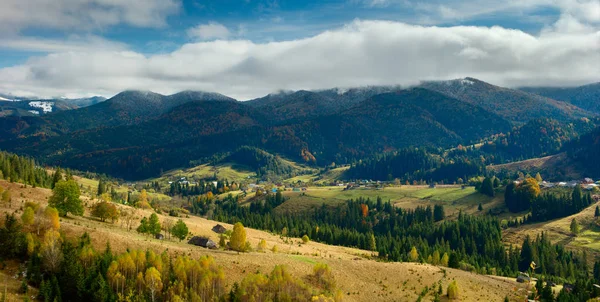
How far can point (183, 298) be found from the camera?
8788cm

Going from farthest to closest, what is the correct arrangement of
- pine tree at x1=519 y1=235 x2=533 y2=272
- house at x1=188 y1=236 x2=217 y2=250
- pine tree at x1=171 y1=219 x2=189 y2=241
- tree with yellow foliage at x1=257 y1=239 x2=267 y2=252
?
1. pine tree at x1=519 y1=235 x2=533 y2=272
2. tree with yellow foliage at x1=257 y1=239 x2=267 y2=252
3. pine tree at x1=171 y1=219 x2=189 y2=241
4. house at x1=188 y1=236 x2=217 y2=250

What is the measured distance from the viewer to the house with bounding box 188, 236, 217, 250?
117625mm

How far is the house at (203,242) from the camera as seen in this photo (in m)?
118

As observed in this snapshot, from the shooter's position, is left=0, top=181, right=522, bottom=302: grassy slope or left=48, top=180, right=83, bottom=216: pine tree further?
left=48, top=180, right=83, bottom=216: pine tree

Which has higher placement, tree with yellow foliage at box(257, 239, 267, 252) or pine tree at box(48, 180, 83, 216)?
pine tree at box(48, 180, 83, 216)

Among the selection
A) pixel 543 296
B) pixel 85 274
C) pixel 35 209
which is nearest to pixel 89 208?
pixel 35 209

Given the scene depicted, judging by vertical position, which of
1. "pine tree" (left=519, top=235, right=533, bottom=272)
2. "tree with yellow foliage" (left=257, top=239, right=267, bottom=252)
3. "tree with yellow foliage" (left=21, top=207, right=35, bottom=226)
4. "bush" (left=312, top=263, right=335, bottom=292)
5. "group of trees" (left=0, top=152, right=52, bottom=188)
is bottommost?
"pine tree" (left=519, top=235, right=533, bottom=272)

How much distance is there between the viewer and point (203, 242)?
390 feet

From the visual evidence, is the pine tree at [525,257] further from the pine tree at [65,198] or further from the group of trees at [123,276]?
the pine tree at [65,198]

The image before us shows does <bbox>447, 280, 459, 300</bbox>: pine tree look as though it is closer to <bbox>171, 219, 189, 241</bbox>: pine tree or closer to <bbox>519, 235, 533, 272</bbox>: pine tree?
<bbox>171, 219, 189, 241</bbox>: pine tree

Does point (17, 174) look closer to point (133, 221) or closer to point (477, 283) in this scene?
point (133, 221)

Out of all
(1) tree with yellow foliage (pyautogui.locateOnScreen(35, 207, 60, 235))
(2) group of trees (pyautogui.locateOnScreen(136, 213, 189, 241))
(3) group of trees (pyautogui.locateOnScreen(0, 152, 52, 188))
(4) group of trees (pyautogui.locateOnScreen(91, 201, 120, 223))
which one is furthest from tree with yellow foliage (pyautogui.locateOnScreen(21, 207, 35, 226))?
(3) group of trees (pyautogui.locateOnScreen(0, 152, 52, 188))

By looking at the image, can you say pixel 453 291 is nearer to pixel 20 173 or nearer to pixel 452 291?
pixel 452 291

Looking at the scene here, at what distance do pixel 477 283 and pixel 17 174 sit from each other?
163 meters
